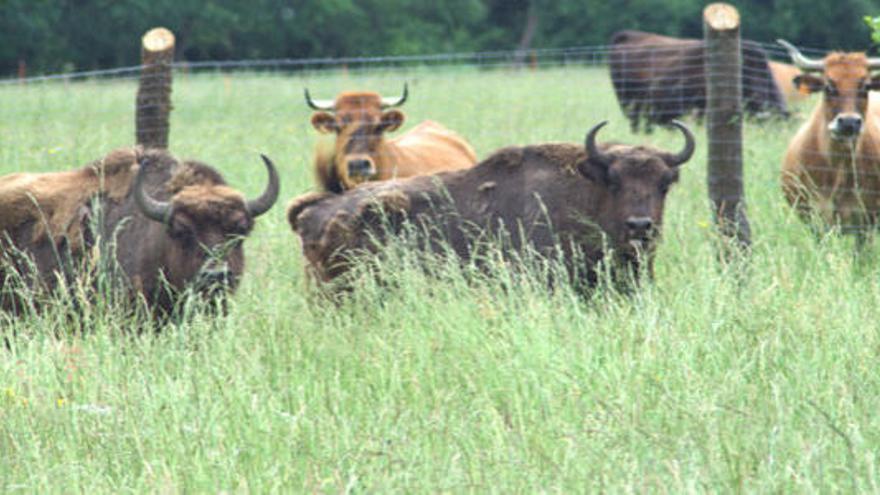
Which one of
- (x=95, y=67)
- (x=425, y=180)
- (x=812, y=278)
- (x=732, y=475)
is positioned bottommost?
(x=732, y=475)

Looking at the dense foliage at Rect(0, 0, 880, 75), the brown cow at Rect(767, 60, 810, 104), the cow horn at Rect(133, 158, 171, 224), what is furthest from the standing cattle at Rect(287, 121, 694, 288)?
the dense foliage at Rect(0, 0, 880, 75)

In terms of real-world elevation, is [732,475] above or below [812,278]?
below

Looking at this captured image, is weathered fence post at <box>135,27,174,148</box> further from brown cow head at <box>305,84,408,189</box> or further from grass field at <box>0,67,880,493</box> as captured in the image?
grass field at <box>0,67,880,493</box>

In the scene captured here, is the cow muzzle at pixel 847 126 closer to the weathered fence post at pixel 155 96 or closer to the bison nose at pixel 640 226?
the bison nose at pixel 640 226

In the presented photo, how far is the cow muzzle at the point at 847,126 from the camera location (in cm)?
916

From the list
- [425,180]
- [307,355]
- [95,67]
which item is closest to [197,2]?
[95,67]

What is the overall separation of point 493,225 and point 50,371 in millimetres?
3539

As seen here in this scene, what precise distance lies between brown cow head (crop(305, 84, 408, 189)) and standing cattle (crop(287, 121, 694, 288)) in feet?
6.45

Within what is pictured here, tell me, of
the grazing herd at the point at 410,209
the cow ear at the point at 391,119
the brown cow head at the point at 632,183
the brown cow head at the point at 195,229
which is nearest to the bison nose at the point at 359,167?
the cow ear at the point at 391,119

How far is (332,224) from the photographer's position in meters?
→ 8.40

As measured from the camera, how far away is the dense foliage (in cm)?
4116

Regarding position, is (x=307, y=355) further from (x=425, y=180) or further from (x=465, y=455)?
(x=425, y=180)

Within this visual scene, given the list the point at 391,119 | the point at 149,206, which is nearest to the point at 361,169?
the point at 391,119

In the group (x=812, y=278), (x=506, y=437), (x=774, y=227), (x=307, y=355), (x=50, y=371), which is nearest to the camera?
(x=506, y=437)
